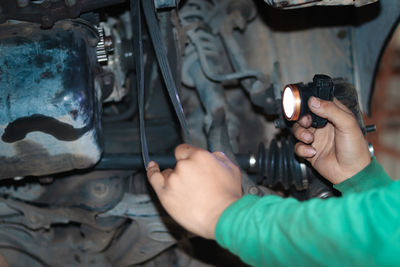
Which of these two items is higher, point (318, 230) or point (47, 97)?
point (47, 97)

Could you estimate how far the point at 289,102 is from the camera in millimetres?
700

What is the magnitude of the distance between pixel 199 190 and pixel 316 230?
0.58 ft

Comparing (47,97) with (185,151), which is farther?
(47,97)

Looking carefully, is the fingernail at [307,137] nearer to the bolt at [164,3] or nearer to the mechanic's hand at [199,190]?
the mechanic's hand at [199,190]

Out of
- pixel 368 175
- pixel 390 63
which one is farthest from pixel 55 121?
pixel 390 63

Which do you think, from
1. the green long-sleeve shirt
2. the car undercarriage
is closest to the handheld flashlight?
the car undercarriage

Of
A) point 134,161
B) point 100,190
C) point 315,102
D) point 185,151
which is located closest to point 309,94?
point 315,102

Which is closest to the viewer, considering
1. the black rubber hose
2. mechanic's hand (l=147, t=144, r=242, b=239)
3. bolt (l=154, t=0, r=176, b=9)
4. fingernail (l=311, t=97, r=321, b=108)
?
mechanic's hand (l=147, t=144, r=242, b=239)

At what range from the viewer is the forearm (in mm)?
429

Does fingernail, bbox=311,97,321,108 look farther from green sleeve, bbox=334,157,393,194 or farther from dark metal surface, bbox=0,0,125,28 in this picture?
dark metal surface, bbox=0,0,125,28

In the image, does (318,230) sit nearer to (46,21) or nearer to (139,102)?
(139,102)

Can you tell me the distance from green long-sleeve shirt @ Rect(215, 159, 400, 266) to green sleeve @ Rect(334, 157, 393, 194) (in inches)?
9.4

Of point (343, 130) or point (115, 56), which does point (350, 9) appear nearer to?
point (343, 130)

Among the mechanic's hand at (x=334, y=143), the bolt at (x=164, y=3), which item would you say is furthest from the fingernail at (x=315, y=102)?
the bolt at (x=164, y=3)
